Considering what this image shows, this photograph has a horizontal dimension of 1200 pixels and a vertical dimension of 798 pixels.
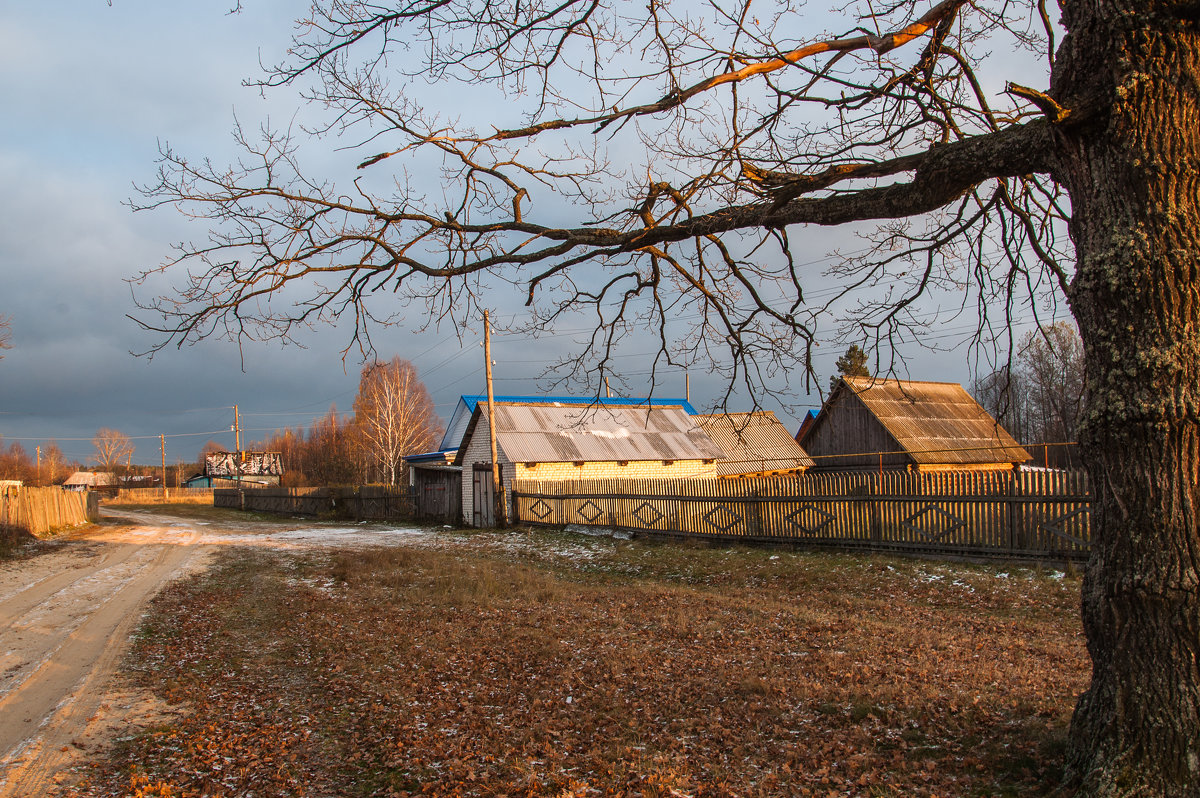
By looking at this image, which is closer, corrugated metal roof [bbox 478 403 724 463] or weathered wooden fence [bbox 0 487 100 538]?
weathered wooden fence [bbox 0 487 100 538]

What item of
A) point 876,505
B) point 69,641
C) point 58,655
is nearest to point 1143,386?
point 58,655

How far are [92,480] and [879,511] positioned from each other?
10614 centimetres

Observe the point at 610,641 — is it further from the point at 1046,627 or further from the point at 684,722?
the point at 1046,627

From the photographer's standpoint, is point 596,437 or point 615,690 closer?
point 615,690

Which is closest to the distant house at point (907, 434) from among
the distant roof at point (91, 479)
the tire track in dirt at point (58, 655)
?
the tire track in dirt at point (58, 655)

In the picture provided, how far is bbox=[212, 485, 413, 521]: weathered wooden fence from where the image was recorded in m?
33.8

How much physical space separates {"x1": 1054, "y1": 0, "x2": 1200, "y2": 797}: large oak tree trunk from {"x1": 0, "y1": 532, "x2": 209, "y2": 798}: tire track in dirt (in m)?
6.01

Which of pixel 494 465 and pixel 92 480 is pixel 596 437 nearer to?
pixel 494 465

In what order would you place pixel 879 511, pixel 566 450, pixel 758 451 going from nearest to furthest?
pixel 879 511 → pixel 566 450 → pixel 758 451

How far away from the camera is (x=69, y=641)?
8797 mm

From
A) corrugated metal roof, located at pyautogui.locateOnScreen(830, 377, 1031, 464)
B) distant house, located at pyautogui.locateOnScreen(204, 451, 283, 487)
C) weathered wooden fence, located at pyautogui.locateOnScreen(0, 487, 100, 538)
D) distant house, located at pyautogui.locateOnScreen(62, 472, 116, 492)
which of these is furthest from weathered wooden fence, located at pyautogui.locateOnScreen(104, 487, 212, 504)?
corrugated metal roof, located at pyautogui.locateOnScreen(830, 377, 1031, 464)

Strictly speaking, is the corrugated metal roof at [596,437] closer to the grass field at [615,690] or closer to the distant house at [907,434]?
the distant house at [907,434]

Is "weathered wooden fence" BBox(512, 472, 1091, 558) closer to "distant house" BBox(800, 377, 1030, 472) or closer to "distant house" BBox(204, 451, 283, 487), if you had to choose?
"distant house" BBox(800, 377, 1030, 472)

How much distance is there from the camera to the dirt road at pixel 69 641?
17.0 ft
